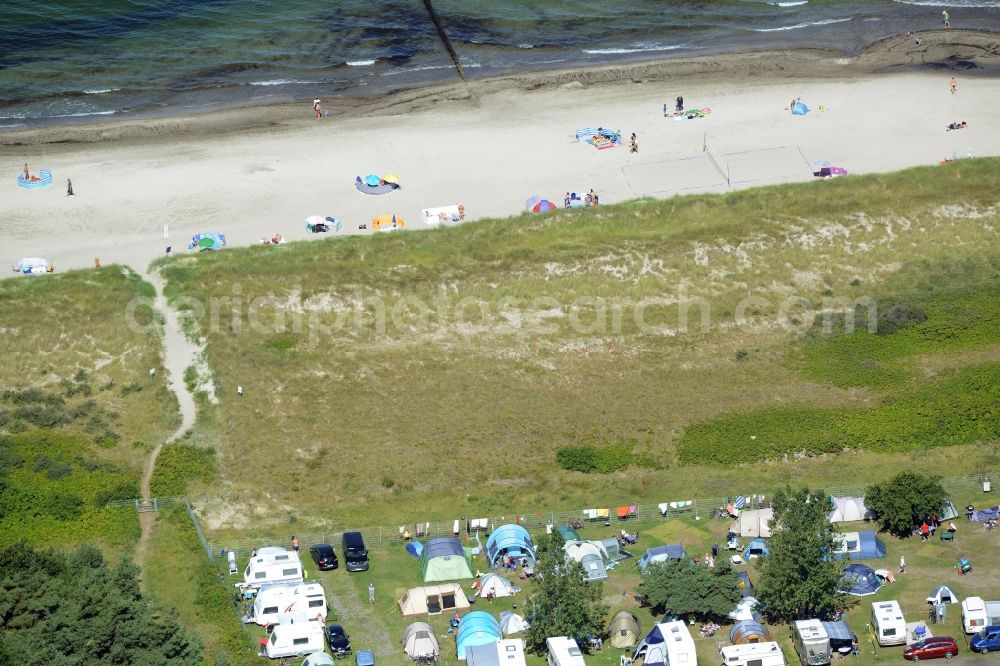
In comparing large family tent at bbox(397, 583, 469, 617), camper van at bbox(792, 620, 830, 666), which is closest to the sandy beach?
large family tent at bbox(397, 583, 469, 617)

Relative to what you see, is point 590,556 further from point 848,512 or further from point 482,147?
point 482,147

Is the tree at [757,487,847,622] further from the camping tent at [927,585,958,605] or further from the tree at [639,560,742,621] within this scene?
the camping tent at [927,585,958,605]

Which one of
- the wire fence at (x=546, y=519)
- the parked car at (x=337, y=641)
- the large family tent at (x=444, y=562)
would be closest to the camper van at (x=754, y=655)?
the wire fence at (x=546, y=519)

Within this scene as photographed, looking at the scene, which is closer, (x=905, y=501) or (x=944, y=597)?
(x=944, y=597)

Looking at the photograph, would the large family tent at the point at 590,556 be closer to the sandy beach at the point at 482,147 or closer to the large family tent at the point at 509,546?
the large family tent at the point at 509,546

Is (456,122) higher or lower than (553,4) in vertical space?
lower

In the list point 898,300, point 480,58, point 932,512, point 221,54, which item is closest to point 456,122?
point 480,58

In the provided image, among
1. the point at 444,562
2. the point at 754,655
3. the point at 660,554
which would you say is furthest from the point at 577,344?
the point at 754,655

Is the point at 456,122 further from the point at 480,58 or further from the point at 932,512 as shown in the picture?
the point at 932,512
